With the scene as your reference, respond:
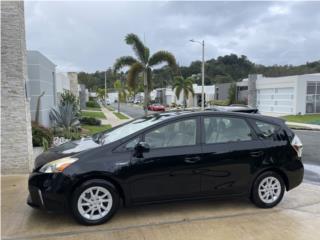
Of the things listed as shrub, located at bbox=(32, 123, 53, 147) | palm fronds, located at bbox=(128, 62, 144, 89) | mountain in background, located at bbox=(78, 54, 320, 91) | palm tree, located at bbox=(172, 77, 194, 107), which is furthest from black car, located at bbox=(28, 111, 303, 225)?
mountain in background, located at bbox=(78, 54, 320, 91)

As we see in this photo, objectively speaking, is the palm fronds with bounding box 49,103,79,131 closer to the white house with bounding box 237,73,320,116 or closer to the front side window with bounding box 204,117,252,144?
the front side window with bounding box 204,117,252,144

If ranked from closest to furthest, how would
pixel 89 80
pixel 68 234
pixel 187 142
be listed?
pixel 68 234 < pixel 187 142 < pixel 89 80

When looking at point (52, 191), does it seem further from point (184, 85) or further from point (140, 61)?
point (184, 85)

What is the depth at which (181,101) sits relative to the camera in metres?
60.5

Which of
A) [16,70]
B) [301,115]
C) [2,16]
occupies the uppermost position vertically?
[2,16]

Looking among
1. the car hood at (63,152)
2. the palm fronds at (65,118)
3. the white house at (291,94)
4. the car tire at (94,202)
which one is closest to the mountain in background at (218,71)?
the white house at (291,94)

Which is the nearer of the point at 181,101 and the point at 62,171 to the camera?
the point at 62,171

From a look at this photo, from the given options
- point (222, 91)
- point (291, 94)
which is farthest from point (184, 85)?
point (291, 94)

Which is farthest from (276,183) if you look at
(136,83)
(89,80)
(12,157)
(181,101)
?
(89,80)

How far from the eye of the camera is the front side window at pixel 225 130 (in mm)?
4961

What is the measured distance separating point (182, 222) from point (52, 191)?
1797 mm

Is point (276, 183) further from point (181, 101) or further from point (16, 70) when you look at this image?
point (181, 101)

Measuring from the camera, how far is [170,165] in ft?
15.1

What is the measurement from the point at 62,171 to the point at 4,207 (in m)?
1.53
